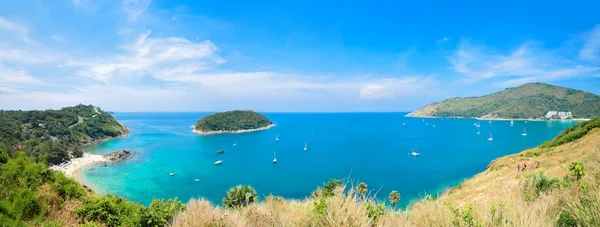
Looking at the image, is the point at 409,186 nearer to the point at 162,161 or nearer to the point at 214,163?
the point at 214,163

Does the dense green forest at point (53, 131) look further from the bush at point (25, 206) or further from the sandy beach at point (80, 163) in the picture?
the bush at point (25, 206)

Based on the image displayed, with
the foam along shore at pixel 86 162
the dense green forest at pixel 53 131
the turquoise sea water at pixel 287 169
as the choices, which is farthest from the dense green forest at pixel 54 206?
the dense green forest at pixel 53 131

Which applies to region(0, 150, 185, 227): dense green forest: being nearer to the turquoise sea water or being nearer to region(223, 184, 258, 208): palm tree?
region(223, 184, 258, 208): palm tree

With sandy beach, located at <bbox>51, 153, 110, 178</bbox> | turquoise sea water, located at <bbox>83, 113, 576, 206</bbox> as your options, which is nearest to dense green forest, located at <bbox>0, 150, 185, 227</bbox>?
turquoise sea water, located at <bbox>83, 113, 576, 206</bbox>

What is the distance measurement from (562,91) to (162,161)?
813ft

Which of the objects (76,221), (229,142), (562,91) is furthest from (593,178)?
(562,91)

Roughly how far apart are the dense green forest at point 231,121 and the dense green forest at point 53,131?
30.1 metres

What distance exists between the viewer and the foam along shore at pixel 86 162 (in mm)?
45572

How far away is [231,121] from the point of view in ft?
380

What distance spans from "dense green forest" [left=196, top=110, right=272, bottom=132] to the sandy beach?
51.5m

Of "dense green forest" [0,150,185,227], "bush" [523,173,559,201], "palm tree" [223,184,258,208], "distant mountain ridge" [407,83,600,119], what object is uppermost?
"distant mountain ridge" [407,83,600,119]

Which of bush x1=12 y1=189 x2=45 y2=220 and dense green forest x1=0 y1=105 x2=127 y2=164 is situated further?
dense green forest x1=0 y1=105 x2=127 y2=164

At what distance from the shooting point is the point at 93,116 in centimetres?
10088

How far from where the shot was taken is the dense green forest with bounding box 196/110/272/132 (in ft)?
360
